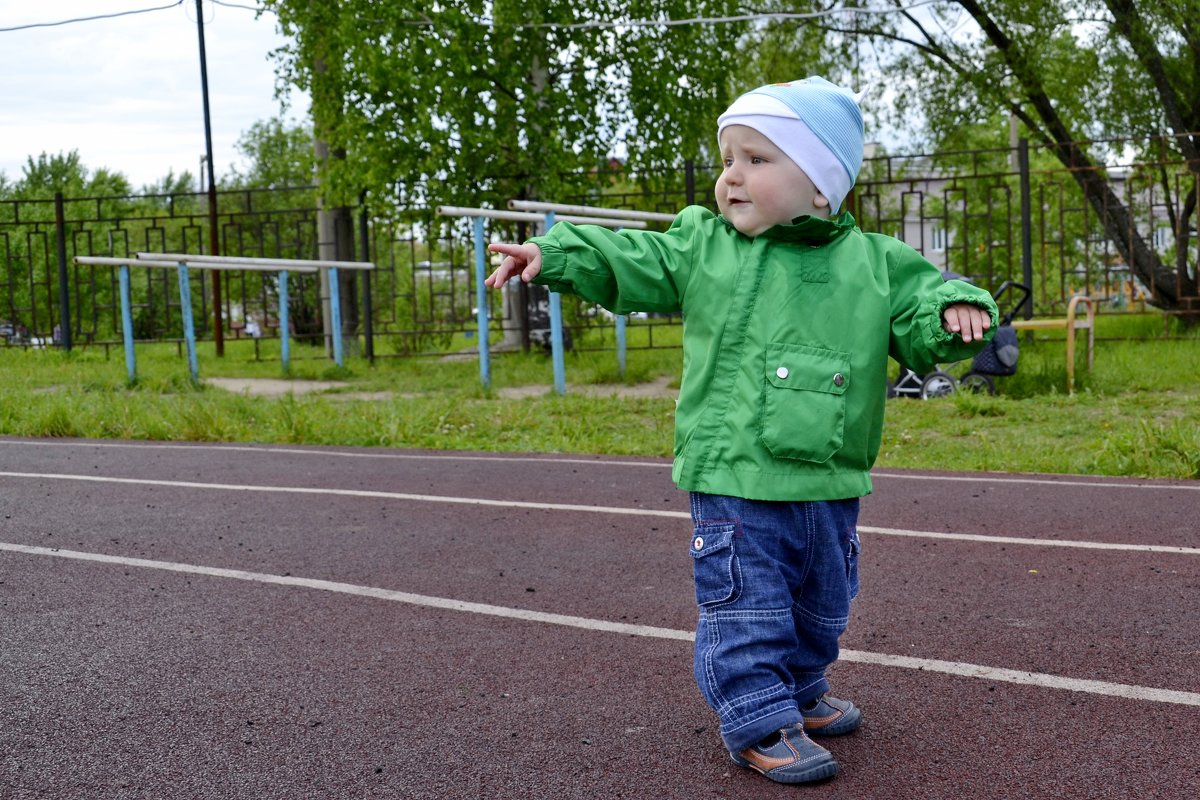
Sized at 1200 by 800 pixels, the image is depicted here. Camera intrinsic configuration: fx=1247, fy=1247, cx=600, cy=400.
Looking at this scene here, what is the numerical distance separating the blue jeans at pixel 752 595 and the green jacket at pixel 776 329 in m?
0.07

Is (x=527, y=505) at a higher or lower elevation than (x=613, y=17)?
lower

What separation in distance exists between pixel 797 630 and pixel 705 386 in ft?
2.12

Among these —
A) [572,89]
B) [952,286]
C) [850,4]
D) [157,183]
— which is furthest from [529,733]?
[157,183]

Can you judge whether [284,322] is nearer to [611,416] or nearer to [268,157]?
[611,416]

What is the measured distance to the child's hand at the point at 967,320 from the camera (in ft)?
9.06

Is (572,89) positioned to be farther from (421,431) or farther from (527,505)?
(527,505)

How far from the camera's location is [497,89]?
15492mm

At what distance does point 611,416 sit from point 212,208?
11.0 meters

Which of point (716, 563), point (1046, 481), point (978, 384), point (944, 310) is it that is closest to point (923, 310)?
point (944, 310)

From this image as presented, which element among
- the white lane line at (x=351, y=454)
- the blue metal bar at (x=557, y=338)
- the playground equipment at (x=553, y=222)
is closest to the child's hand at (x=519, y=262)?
the white lane line at (x=351, y=454)

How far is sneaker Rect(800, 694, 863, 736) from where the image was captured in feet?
10.3

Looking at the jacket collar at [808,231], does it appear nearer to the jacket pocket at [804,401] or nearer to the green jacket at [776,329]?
the green jacket at [776,329]

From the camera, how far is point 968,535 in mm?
5547

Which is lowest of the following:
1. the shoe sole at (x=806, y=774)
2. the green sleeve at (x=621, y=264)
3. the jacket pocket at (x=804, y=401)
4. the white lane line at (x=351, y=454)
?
the white lane line at (x=351, y=454)
